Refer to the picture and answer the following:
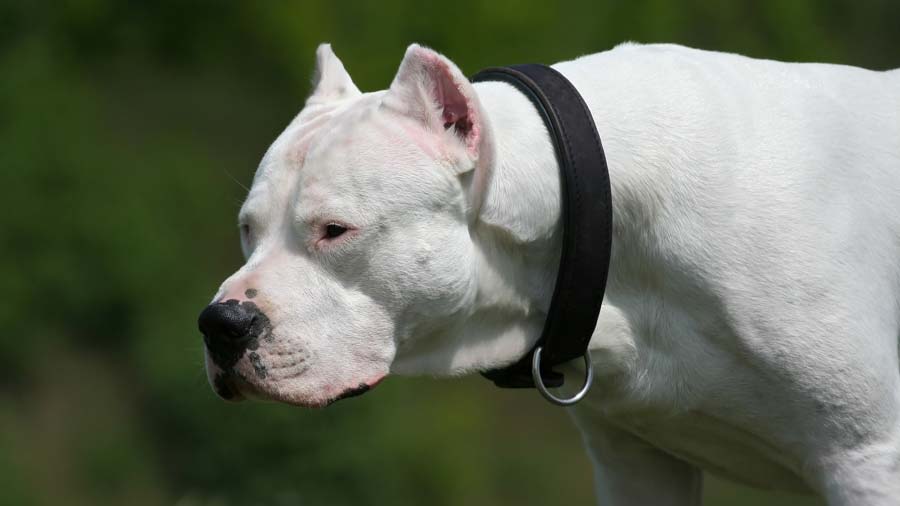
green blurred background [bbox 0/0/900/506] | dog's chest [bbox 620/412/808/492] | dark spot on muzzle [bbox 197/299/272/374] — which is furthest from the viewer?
green blurred background [bbox 0/0/900/506]

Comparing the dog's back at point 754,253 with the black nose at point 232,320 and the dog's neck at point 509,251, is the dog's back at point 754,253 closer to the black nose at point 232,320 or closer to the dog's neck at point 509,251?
the dog's neck at point 509,251

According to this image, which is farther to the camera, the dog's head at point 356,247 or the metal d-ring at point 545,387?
the metal d-ring at point 545,387

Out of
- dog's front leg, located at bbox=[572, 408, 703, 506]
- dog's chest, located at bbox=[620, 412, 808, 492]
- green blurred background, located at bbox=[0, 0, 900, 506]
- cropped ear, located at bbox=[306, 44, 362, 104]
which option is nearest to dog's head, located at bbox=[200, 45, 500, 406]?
cropped ear, located at bbox=[306, 44, 362, 104]

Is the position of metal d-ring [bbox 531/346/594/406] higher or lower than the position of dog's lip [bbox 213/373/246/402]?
lower

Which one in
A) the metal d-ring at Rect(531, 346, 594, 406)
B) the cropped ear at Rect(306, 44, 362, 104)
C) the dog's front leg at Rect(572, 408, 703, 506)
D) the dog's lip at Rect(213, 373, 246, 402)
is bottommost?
the dog's front leg at Rect(572, 408, 703, 506)

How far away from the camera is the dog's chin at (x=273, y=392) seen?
8.46 feet

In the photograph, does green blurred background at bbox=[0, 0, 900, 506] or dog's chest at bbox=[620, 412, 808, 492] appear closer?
dog's chest at bbox=[620, 412, 808, 492]

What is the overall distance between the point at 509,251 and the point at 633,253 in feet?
0.86

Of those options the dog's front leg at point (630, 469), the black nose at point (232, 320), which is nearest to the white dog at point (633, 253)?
the black nose at point (232, 320)

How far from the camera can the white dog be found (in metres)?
2.57

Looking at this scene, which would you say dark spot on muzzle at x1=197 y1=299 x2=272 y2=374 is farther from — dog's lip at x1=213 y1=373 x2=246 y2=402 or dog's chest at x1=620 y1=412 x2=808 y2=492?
dog's chest at x1=620 y1=412 x2=808 y2=492

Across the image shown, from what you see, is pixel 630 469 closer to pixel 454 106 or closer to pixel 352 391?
pixel 352 391

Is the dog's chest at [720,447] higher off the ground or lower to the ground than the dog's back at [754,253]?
lower

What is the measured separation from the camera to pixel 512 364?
2852 mm
